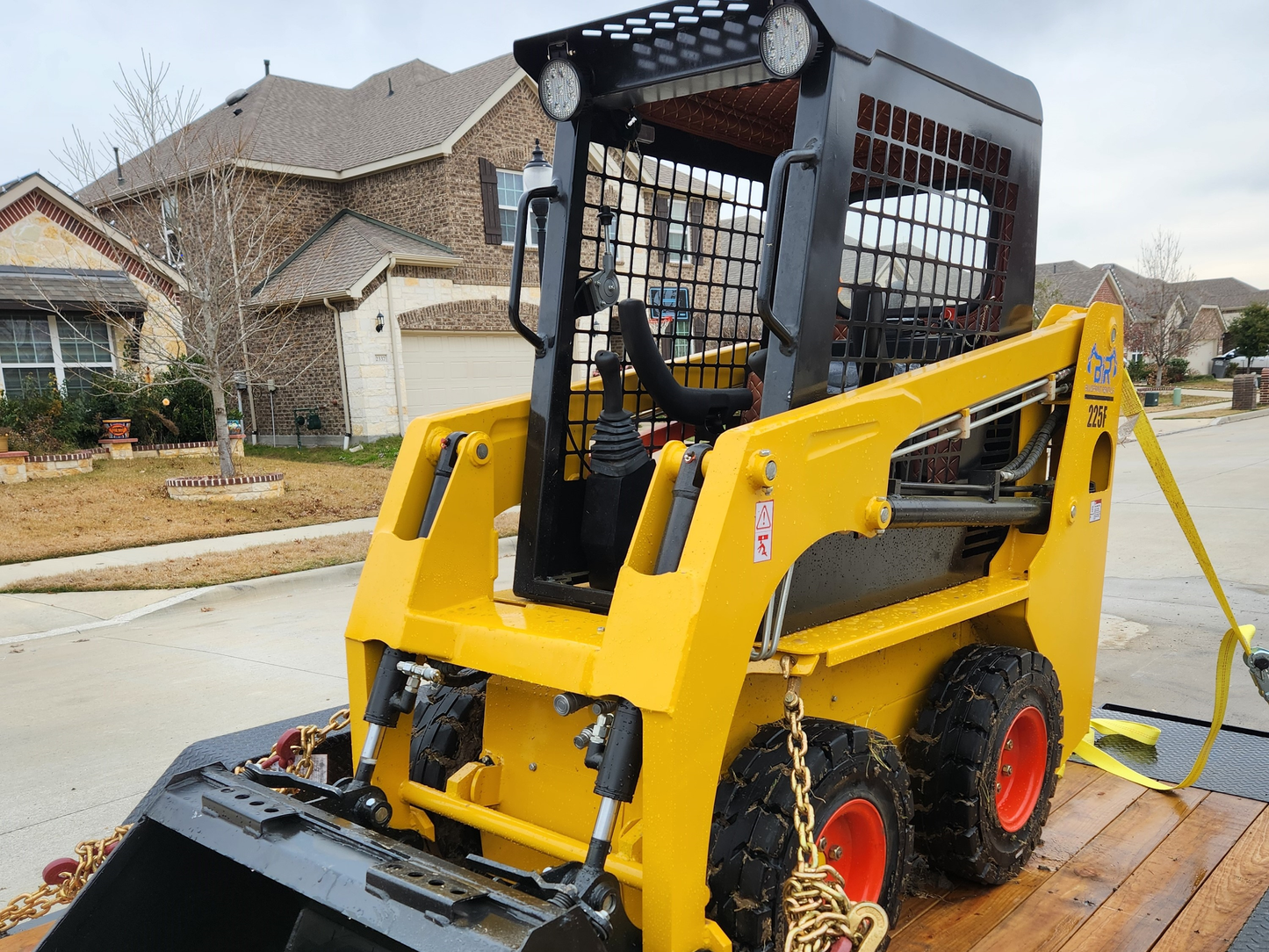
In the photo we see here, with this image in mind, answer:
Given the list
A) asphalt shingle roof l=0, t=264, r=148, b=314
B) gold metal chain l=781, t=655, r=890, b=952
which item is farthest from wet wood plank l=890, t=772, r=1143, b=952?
asphalt shingle roof l=0, t=264, r=148, b=314

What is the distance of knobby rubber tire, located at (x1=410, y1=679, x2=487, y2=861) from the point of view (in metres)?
2.75

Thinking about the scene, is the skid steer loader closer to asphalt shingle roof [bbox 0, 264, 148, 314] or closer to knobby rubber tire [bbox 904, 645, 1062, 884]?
knobby rubber tire [bbox 904, 645, 1062, 884]

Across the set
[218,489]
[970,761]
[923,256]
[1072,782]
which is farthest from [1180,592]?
[218,489]

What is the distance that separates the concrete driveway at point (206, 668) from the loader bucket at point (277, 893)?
5.72 ft

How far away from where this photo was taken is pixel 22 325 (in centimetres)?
1689

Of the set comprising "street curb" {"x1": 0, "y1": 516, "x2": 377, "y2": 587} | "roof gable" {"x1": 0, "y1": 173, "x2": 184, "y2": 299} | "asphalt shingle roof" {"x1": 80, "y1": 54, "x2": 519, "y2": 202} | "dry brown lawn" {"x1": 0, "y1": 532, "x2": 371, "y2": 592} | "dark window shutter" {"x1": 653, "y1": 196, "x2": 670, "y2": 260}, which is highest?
"asphalt shingle roof" {"x1": 80, "y1": 54, "x2": 519, "y2": 202}

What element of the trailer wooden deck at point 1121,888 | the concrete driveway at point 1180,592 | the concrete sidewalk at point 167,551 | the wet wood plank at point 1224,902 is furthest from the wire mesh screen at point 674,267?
the concrete sidewalk at point 167,551

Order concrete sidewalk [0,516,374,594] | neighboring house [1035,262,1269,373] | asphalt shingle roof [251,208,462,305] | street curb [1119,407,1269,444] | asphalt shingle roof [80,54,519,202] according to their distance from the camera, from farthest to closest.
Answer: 1. neighboring house [1035,262,1269,373]
2. street curb [1119,407,1269,444]
3. asphalt shingle roof [80,54,519,202]
4. asphalt shingle roof [251,208,462,305]
5. concrete sidewalk [0,516,374,594]

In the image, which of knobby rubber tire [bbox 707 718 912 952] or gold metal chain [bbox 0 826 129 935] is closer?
knobby rubber tire [bbox 707 718 912 952]

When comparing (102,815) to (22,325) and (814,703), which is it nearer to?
(814,703)

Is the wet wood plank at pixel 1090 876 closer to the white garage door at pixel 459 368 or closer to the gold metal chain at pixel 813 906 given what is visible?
the gold metal chain at pixel 813 906

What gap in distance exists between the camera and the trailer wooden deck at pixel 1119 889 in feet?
8.31

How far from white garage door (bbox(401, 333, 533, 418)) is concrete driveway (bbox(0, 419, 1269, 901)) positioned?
10086 mm

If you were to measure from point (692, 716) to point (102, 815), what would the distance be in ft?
10.7
